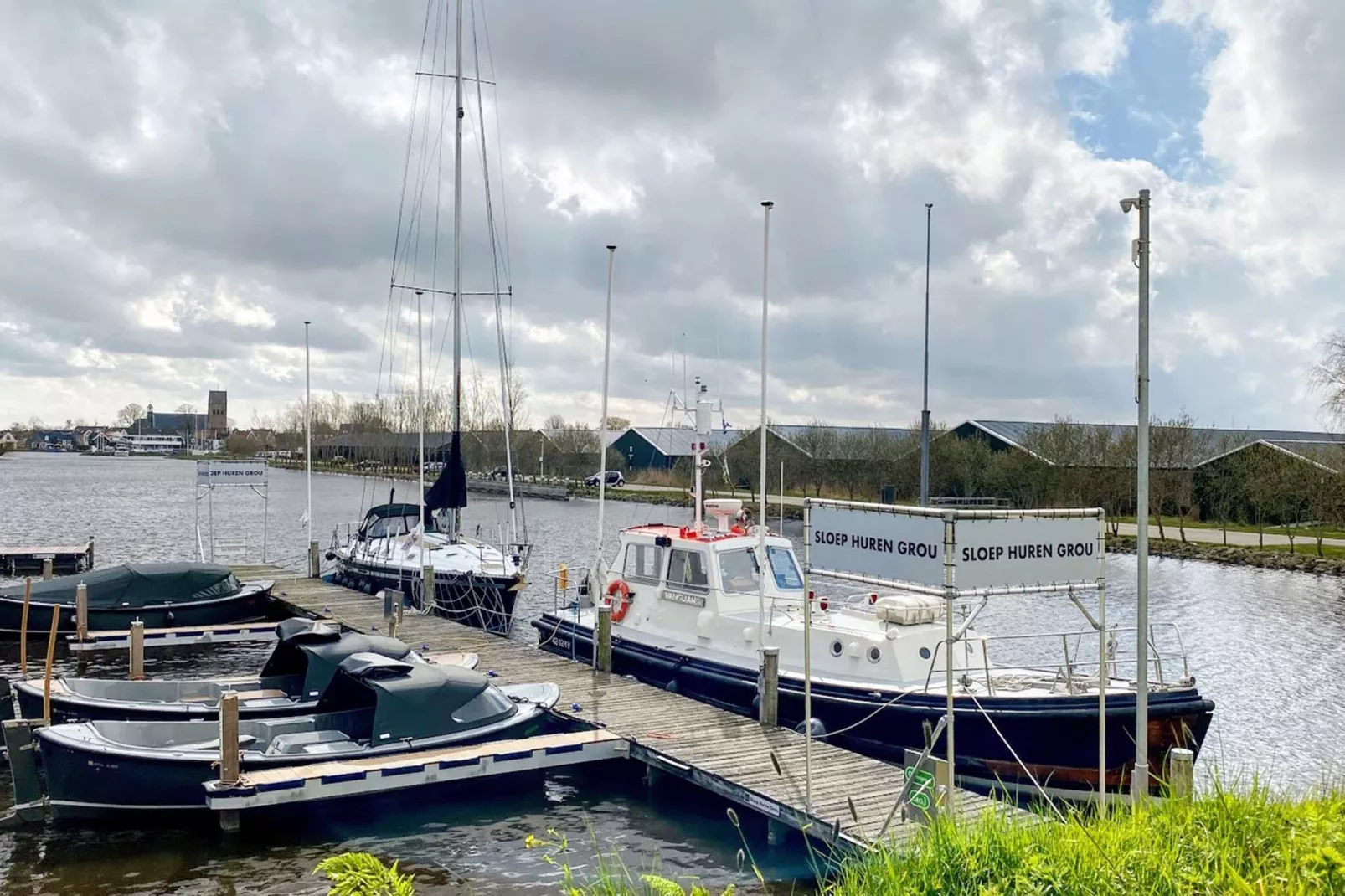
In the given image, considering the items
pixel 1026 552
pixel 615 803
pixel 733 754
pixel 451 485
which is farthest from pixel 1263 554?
pixel 1026 552

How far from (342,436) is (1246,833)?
130 m

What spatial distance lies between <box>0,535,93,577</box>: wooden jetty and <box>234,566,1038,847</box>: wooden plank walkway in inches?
1002

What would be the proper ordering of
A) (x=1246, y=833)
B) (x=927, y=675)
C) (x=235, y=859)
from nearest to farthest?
(x=1246, y=833)
(x=235, y=859)
(x=927, y=675)

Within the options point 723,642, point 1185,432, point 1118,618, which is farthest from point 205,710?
point 1185,432

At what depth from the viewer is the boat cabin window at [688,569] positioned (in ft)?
58.7

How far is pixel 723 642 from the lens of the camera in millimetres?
17375

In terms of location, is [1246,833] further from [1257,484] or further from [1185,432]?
[1185,432]

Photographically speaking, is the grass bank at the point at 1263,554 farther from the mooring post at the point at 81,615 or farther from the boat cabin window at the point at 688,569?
the mooring post at the point at 81,615

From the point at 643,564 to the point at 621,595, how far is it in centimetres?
75

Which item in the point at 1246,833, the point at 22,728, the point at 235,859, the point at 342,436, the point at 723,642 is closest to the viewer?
the point at 1246,833

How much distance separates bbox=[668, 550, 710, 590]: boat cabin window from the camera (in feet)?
58.7

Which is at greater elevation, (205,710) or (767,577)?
(767,577)

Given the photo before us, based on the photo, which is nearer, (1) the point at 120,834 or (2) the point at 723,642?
(1) the point at 120,834

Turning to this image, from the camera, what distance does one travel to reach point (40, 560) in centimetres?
3959
